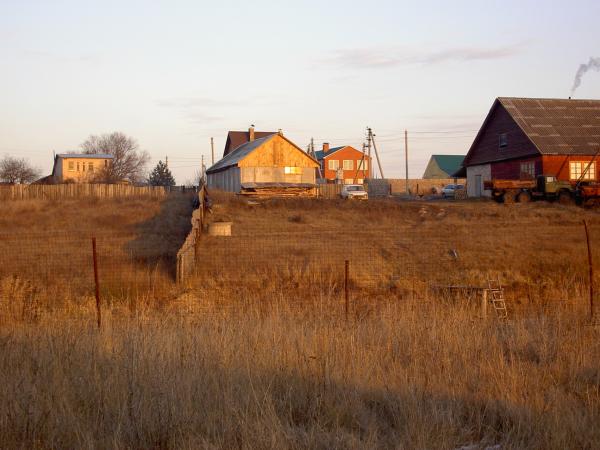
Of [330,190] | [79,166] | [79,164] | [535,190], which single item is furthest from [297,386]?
[79,164]

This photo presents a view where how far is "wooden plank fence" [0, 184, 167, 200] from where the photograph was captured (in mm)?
47219

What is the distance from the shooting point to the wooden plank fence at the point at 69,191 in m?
47.2

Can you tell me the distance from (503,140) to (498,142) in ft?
2.40

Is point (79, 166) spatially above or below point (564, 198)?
above

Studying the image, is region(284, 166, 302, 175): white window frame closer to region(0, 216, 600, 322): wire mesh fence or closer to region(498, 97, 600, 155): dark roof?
region(498, 97, 600, 155): dark roof

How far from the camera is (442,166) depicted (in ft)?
337

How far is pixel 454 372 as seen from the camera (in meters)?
6.47

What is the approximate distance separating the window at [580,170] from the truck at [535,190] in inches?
143

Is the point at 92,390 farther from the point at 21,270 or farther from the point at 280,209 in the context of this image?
the point at 280,209

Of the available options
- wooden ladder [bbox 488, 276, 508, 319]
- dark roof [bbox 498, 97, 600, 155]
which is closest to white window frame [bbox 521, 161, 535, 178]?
dark roof [bbox 498, 97, 600, 155]

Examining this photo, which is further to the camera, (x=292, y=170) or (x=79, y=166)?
(x=79, y=166)

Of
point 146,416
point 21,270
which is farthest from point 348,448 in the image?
point 21,270

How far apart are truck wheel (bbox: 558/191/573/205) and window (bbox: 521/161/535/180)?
4508mm

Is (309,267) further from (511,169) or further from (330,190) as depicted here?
(330,190)
